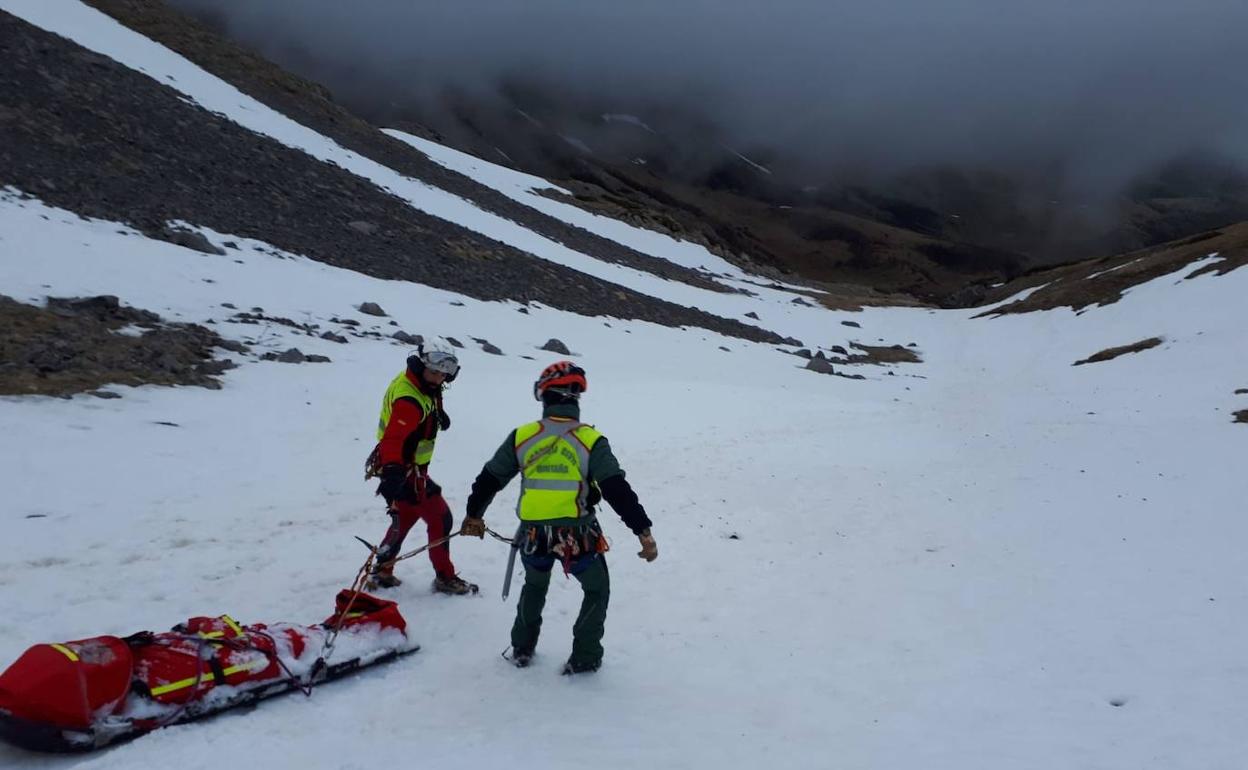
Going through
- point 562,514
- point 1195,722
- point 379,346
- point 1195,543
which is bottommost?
point 1195,722

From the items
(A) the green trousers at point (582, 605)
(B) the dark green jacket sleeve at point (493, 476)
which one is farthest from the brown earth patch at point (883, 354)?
(B) the dark green jacket sleeve at point (493, 476)

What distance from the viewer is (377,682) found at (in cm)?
562

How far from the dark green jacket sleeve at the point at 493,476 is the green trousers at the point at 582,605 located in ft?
1.80

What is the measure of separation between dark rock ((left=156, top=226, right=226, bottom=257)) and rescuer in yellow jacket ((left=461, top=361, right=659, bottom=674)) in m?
17.6

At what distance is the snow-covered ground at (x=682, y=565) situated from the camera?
5.30 m

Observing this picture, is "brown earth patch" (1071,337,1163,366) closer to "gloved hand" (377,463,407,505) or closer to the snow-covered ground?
the snow-covered ground

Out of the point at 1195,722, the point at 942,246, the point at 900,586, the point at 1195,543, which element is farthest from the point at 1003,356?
the point at 942,246

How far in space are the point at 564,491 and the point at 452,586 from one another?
239cm

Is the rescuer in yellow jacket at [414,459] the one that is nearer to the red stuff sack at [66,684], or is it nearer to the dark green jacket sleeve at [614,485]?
the dark green jacket sleeve at [614,485]

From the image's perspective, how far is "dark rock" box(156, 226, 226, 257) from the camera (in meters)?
19.7

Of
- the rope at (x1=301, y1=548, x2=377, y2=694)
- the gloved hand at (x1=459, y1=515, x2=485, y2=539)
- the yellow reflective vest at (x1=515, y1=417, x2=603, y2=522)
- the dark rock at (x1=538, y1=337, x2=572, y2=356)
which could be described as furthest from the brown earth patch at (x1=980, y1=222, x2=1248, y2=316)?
the rope at (x1=301, y1=548, x2=377, y2=694)

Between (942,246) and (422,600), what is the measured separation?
649 feet

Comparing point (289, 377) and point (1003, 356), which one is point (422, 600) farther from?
point (1003, 356)

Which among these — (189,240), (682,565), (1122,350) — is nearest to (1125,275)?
(1122,350)
